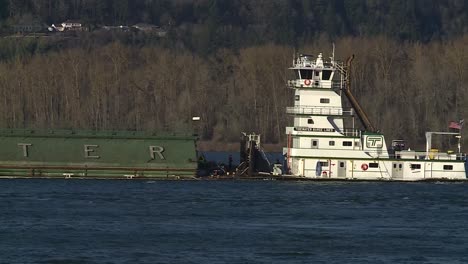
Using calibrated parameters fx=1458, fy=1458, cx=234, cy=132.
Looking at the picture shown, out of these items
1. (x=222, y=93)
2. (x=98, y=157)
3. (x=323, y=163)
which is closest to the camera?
(x=323, y=163)

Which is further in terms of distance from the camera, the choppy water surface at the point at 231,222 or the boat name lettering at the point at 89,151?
the boat name lettering at the point at 89,151

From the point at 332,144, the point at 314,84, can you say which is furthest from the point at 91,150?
the point at 332,144

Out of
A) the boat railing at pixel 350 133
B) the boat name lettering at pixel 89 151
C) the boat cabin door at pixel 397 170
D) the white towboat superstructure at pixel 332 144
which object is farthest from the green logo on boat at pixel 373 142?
the boat name lettering at pixel 89 151

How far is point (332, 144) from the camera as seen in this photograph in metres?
87.0

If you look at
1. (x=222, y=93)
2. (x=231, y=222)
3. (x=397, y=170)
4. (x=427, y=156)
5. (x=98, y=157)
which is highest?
(x=222, y=93)

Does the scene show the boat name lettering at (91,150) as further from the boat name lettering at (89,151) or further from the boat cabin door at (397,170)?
the boat cabin door at (397,170)

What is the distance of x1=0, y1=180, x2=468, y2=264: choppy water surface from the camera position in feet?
189

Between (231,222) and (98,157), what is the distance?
23765 mm

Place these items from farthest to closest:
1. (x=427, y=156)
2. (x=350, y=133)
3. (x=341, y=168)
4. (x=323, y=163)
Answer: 1. (x=427, y=156)
2. (x=350, y=133)
3. (x=341, y=168)
4. (x=323, y=163)

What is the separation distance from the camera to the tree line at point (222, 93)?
152 m

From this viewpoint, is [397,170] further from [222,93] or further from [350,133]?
[222,93]

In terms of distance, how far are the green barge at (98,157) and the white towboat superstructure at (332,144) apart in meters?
6.98

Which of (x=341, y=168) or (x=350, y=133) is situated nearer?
(x=341, y=168)

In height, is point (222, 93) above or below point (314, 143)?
above
